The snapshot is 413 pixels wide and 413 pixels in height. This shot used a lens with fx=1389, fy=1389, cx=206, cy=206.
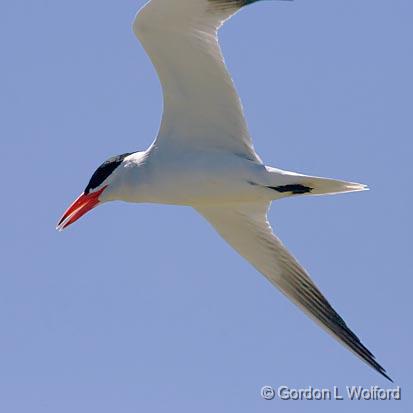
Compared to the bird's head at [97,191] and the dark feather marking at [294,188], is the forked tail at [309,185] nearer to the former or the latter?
the dark feather marking at [294,188]

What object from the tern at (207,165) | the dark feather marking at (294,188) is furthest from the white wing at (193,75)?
the dark feather marking at (294,188)

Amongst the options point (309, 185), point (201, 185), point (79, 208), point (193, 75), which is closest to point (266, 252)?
point (201, 185)

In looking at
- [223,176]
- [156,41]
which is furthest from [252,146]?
[156,41]

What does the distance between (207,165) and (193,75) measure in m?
0.86

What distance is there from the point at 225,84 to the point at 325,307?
2.38 meters

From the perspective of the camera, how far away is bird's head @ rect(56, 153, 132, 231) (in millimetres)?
13430

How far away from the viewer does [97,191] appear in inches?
534

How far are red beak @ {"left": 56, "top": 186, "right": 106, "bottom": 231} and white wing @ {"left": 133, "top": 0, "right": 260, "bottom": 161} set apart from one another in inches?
40.2

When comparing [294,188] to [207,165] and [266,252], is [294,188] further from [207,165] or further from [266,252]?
[266,252]

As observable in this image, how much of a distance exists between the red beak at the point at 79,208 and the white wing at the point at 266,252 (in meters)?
1.08

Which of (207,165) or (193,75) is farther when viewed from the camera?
(207,165)

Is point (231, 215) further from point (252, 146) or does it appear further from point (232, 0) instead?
point (232, 0)

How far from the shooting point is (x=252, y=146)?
13109 mm

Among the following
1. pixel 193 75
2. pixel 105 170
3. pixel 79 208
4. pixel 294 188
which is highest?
pixel 193 75
